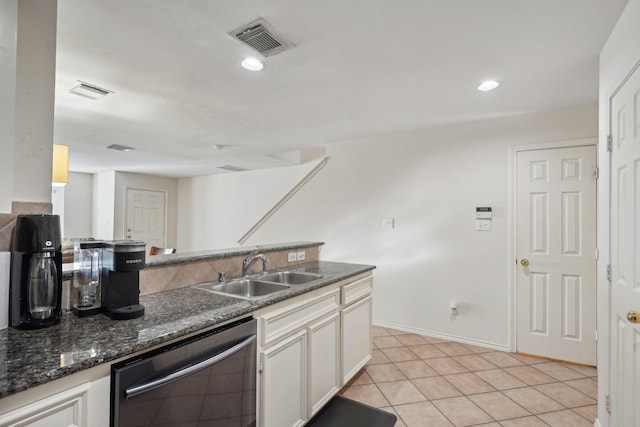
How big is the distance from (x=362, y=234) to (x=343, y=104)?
1.76m

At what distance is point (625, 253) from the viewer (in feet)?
4.68

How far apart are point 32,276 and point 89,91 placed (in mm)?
1865

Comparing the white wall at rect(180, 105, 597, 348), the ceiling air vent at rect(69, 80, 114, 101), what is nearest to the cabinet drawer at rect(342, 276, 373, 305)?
the white wall at rect(180, 105, 597, 348)

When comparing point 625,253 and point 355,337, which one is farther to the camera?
point 355,337

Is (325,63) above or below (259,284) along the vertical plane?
above

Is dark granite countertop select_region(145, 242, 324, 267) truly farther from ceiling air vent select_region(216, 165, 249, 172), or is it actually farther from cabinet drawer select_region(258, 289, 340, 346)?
ceiling air vent select_region(216, 165, 249, 172)

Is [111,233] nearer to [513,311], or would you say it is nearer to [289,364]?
→ [289,364]

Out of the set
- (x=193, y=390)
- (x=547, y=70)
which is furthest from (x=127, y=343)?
(x=547, y=70)

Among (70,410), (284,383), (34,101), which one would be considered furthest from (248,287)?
(34,101)

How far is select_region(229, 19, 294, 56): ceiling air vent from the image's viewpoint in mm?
1627

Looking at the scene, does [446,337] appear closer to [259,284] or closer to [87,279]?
[259,284]

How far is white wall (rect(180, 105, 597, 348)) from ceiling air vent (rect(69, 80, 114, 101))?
2570 millimetres

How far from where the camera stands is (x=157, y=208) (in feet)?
22.4

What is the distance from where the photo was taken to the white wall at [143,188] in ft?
20.2
